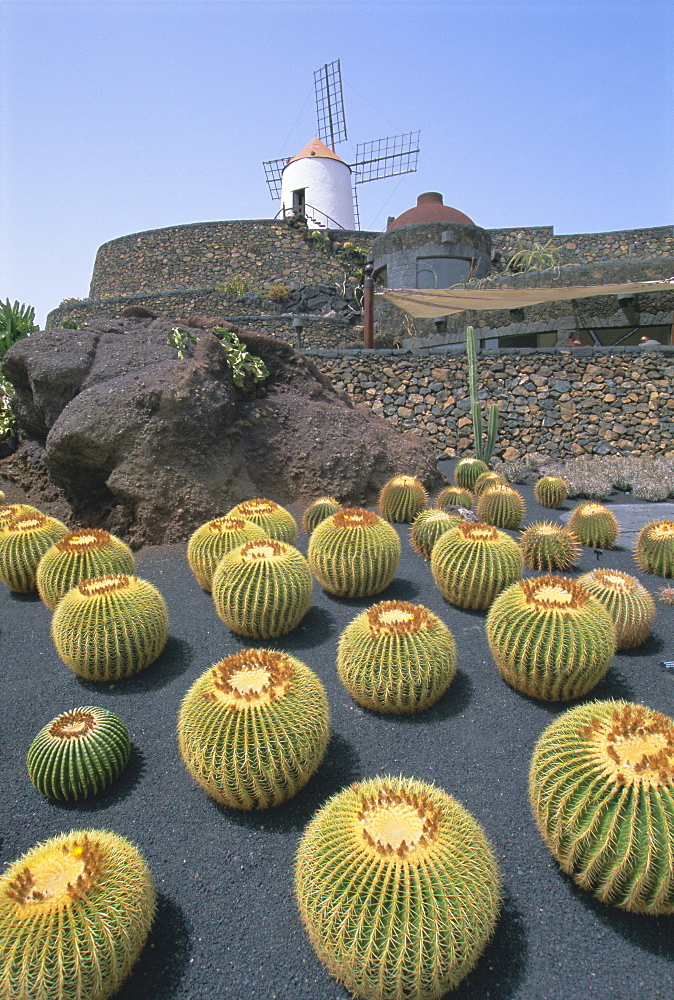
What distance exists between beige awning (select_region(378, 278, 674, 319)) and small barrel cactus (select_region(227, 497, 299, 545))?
9540 millimetres

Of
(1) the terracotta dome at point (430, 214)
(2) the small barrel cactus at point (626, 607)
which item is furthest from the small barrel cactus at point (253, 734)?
(1) the terracotta dome at point (430, 214)

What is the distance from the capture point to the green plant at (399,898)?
1917 millimetres

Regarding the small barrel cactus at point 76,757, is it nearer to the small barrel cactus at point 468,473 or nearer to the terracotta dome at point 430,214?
the small barrel cactus at point 468,473

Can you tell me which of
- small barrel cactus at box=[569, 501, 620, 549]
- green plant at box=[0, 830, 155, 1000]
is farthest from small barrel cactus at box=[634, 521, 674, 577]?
green plant at box=[0, 830, 155, 1000]

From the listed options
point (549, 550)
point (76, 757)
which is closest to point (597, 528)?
point (549, 550)

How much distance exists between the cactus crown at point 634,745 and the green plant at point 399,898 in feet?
1.95

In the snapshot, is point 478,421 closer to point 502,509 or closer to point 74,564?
point 502,509

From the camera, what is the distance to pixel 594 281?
15.9 metres

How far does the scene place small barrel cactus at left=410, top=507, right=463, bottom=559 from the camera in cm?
595

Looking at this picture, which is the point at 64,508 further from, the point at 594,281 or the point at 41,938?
the point at 594,281

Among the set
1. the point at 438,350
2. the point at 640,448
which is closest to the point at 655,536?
the point at 640,448

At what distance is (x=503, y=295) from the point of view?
45.3 ft

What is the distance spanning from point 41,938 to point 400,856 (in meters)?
1.14

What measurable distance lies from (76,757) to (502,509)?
529cm
